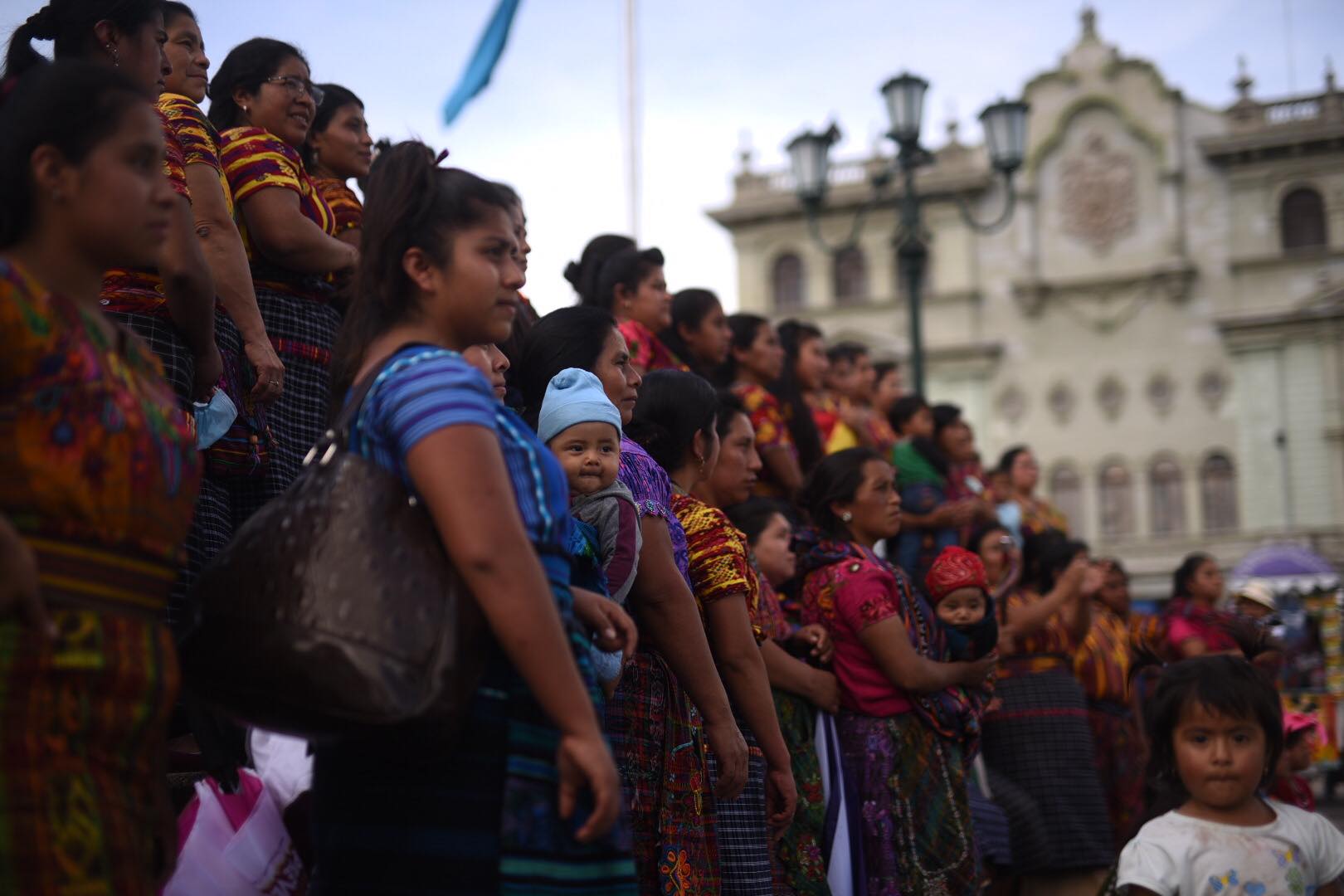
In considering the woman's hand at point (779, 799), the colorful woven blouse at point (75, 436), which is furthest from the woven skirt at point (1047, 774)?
the colorful woven blouse at point (75, 436)

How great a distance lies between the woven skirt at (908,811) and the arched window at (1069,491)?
33624mm

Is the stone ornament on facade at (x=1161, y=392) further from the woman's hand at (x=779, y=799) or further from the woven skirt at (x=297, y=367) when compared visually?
the woven skirt at (x=297, y=367)

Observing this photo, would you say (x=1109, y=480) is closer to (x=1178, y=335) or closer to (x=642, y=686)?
(x=1178, y=335)

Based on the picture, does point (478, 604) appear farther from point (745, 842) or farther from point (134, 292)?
point (745, 842)

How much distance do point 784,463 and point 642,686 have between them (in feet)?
10.5

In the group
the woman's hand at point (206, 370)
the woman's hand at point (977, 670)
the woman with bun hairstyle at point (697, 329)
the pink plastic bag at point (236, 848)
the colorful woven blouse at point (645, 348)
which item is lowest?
the pink plastic bag at point (236, 848)

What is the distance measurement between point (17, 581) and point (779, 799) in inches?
113

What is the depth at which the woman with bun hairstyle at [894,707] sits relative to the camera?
17.6ft

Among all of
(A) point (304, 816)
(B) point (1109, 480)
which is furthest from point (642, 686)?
(B) point (1109, 480)

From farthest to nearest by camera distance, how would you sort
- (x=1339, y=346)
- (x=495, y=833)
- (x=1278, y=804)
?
(x=1339, y=346), (x=1278, y=804), (x=495, y=833)

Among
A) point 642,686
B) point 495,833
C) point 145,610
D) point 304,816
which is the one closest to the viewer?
point 145,610

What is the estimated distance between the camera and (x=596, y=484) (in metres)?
3.80

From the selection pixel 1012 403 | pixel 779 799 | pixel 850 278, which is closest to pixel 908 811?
pixel 779 799

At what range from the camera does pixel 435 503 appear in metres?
2.48
